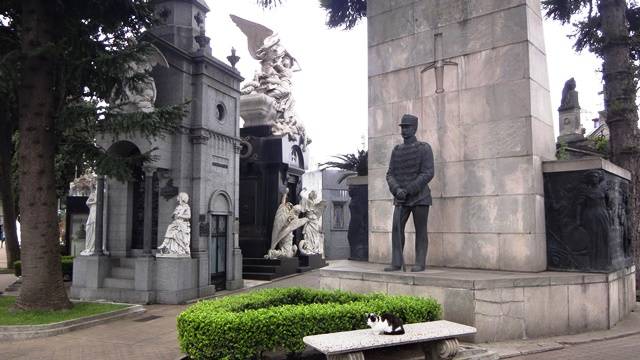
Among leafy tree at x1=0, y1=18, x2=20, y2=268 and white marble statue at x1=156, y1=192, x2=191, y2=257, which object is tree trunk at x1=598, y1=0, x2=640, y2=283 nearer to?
white marble statue at x1=156, y1=192, x2=191, y2=257

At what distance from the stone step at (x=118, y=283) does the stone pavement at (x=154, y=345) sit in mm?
2959

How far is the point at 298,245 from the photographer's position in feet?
76.9

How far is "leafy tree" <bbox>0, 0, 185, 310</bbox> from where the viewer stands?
39.8 feet

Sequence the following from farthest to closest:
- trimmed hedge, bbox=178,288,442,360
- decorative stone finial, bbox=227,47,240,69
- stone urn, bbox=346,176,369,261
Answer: decorative stone finial, bbox=227,47,240,69
stone urn, bbox=346,176,369,261
trimmed hedge, bbox=178,288,442,360

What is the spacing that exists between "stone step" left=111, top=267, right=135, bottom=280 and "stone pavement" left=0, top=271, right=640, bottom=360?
340 centimetres

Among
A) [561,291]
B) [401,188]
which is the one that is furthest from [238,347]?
[561,291]

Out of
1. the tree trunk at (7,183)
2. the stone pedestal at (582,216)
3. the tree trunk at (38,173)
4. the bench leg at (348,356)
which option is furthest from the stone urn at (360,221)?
the tree trunk at (7,183)

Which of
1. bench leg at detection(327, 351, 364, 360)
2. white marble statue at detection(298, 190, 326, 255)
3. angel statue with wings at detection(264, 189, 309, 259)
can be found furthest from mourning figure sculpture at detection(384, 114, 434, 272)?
white marble statue at detection(298, 190, 326, 255)

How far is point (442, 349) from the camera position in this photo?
22.7 feet

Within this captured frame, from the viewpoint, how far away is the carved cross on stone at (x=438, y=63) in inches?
441

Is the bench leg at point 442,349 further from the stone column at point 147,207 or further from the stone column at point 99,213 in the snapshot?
the stone column at point 99,213

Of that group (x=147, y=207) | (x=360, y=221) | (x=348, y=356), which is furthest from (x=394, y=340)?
(x=147, y=207)

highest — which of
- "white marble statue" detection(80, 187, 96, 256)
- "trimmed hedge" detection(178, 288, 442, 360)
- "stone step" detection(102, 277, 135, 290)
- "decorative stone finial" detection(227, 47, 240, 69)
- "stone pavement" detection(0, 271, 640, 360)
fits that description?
"decorative stone finial" detection(227, 47, 240, 69)

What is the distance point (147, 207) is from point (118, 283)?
233 cm
